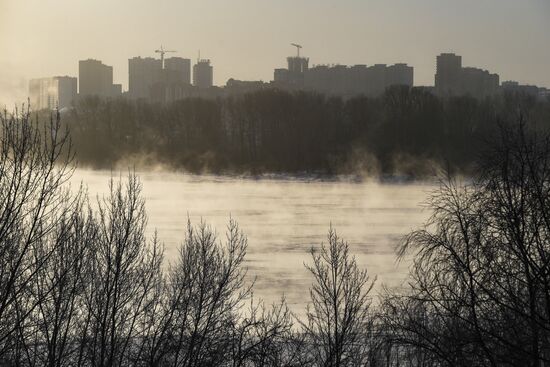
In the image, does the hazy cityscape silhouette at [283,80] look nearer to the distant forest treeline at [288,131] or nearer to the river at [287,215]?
the distant forest treeline at [288,131]

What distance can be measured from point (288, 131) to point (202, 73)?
76.5 m

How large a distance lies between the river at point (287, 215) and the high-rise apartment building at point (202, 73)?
7601cm

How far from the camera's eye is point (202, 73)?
426 ft

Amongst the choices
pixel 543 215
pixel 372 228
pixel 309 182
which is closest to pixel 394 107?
pixel 309 182

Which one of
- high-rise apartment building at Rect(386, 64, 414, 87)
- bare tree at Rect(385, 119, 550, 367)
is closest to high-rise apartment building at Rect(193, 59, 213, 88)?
high-rise apartment building at Rect(386, 64, 414, 87)

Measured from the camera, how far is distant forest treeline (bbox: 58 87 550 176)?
165 feet

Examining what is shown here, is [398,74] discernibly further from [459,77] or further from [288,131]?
[288,131]

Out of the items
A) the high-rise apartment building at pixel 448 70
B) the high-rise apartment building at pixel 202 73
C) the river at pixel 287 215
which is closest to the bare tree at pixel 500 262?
the river at pixel 287 215

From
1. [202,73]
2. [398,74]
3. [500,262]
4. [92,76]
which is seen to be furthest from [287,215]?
[202,73]

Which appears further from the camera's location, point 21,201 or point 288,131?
point 288,131

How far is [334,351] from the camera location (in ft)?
37.2

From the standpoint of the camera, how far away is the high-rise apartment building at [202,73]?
12862 centimetres

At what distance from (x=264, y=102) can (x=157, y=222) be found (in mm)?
26241

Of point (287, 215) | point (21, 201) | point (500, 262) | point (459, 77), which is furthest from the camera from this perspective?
point (459, 77)
